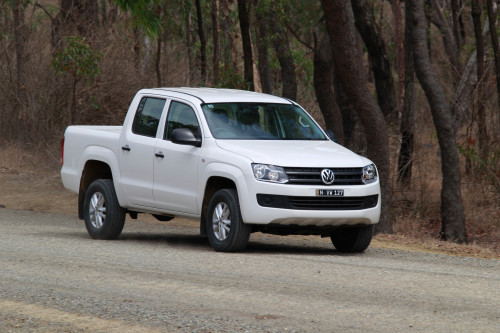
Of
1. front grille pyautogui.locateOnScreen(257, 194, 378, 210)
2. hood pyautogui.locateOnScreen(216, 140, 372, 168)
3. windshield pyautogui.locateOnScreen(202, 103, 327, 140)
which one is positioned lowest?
front grille pyautogui.locateOnScreen(257, 194, 378, 210)

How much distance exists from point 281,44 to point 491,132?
7.83 m

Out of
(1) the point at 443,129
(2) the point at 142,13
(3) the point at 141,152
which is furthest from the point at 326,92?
(3) the point at 141,152

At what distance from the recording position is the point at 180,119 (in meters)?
12.4

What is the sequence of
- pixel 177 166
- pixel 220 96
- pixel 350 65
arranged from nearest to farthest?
pixel 177 166 → pixel 220 96 → pixel 350 65

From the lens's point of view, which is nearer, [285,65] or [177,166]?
[177,166]

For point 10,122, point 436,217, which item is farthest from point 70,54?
point 436,217

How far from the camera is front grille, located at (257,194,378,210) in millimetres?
10969

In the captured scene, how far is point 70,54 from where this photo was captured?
2398 centimetres

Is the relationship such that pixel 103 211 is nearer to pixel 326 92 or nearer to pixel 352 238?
pixel 352 238

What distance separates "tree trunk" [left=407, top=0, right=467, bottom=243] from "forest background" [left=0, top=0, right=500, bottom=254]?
2 cm

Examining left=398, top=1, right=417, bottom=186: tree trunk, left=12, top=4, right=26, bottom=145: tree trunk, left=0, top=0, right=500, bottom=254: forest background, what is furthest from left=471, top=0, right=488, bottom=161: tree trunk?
left=12, top=4, right=26, bottom=145: tree trunk

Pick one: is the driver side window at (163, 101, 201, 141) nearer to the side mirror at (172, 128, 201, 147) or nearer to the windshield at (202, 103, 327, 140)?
the windshield at (202, 103, 327, 140)

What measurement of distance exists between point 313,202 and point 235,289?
7.90 feet

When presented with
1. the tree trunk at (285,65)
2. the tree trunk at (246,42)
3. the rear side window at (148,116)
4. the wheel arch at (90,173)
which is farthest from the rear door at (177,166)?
the tree trunk at (285,65)
